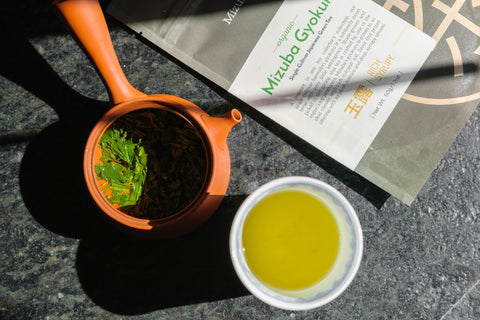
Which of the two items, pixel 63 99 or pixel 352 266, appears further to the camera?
pixel 63 99

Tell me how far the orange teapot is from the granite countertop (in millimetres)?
100

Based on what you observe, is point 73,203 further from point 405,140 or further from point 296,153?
point 405,140

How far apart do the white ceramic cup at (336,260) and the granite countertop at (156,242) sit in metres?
0.09

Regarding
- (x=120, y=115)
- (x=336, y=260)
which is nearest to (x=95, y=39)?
(x=120, y=115)

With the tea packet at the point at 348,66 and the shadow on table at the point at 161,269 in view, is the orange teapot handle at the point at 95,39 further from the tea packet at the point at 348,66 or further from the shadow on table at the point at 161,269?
the shadow on table at the point at 161,269

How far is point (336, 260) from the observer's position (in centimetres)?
53

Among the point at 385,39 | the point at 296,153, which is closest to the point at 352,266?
the point at 296,153

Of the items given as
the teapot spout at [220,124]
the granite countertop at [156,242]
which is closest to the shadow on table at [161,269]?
the granite countertop at [156,242]

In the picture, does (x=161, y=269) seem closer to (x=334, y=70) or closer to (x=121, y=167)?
(x=121, y=167)

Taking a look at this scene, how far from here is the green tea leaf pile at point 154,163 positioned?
537 mm

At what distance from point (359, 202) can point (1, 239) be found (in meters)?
0.56

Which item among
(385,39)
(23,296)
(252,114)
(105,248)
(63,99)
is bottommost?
(23,296)

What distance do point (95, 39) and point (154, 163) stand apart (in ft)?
0.58

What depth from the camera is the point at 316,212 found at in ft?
1.77
